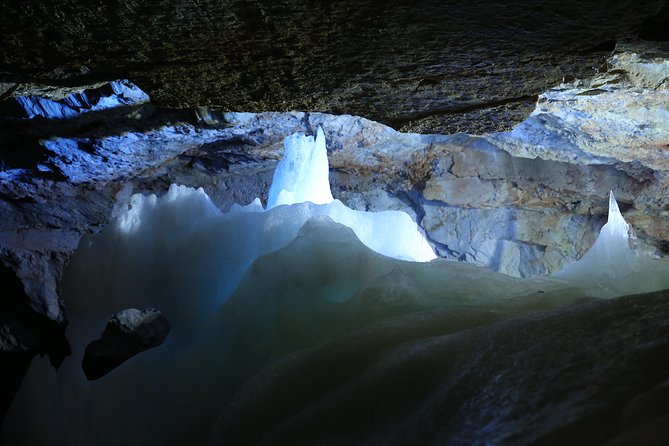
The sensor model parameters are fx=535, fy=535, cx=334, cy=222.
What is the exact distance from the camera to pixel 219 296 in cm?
257

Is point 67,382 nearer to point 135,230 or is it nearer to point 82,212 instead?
point 135,230

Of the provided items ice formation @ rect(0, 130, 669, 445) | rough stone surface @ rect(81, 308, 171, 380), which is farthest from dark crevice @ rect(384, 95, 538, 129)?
rough stone surface @ rect(81, 308, 171, 380)

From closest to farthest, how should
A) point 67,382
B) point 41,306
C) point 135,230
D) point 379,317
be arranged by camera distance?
1. point 379,317
2. point 67,382
3. point 135,230
4. point 41,306

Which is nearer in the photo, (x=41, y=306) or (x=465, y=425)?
(x=465, y=425)

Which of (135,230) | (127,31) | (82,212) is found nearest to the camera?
(127,31)

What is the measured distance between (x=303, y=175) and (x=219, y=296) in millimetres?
2126

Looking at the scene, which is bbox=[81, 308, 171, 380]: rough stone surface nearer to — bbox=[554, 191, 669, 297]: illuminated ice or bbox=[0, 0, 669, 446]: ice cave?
bbox=[0, 0, 669, 446]: ice cave

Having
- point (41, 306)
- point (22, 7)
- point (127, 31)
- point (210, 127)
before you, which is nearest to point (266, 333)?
point (127, 31)

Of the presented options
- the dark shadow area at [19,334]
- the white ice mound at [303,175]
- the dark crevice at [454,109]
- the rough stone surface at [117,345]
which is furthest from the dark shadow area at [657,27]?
the dark shadow area at [19,334]

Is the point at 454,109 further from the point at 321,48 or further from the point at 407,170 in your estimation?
the point at 407,170

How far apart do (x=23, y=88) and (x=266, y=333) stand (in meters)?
1.37

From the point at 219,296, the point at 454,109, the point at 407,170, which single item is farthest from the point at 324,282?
the point at 407,170

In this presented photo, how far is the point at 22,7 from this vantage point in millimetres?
1302

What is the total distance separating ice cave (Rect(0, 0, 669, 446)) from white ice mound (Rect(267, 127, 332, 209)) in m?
0.04
